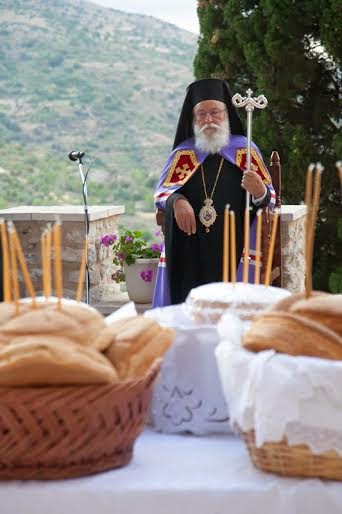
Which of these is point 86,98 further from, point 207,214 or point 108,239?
point 207,214

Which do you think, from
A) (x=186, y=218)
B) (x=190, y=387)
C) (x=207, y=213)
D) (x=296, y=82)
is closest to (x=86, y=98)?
(x=296, y=82)

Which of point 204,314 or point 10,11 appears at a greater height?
point 10,11

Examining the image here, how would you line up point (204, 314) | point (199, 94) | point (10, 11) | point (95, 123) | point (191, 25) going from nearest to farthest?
1. point (204, 314)
2. point (199, 94)
3. point (95, 123)
4. point (10, 11)
5. point (191, 25)

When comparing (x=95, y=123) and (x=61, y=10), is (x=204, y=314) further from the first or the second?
(x=61, y=10)

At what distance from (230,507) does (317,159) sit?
316 inches

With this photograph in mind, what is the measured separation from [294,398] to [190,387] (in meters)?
0.43

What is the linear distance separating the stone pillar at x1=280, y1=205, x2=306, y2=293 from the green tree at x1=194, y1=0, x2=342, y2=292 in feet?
3.99

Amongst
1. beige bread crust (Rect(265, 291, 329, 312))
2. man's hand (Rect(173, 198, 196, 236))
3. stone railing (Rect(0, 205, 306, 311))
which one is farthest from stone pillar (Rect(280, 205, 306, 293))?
beige bread crust (Rect(265, 291, 329, 312))

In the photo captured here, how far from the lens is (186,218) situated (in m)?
4.93

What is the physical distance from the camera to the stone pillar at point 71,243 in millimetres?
7770

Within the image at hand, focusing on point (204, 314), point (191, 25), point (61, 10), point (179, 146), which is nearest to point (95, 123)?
point (61, 10)

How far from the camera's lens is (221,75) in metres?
9.88

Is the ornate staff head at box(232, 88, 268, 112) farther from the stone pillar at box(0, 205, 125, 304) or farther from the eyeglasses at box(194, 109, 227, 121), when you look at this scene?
the stone pillar at box(0, 205, 125, 304)

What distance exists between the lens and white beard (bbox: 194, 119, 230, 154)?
514 cm
